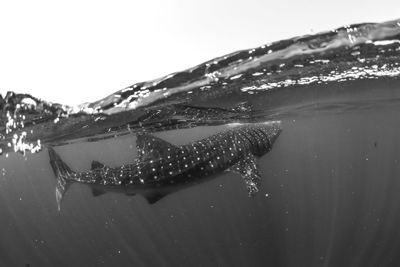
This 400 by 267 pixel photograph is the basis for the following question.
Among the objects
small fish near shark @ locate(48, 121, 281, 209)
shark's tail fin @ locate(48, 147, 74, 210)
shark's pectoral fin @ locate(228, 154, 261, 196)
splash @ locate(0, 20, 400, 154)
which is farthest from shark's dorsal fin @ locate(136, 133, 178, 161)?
shark's tail fin @ locate(48, 147, 74, 210)

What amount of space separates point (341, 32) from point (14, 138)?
1255 cm

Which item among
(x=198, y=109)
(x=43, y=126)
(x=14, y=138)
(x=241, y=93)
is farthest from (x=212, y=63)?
(x=14, y=138)

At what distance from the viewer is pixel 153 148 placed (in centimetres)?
859

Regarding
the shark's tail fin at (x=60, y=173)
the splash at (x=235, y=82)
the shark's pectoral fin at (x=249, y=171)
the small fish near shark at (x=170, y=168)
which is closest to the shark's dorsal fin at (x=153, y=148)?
the small fish near shark at (x=170, y=168)

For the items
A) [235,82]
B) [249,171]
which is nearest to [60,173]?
[249,171]

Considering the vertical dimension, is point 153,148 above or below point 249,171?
above

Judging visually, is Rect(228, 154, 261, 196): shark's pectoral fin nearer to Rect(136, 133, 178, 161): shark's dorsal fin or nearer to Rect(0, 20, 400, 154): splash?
Rect(136, 133, 178, 161): shark's dorsal fin

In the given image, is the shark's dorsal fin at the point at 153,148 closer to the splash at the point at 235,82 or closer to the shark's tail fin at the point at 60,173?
the splash at the point at 235,82

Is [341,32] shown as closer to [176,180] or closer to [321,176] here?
[176,180]

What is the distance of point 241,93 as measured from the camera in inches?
457

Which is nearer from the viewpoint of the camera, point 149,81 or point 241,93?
point 149,81

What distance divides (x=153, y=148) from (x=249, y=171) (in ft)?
7.77

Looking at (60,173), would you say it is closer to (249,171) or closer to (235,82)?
(249,171)

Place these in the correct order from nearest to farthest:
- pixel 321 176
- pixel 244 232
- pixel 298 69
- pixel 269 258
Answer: pixel 298 69, pixel 269 258, pixel 244 232, pixel 321 176
